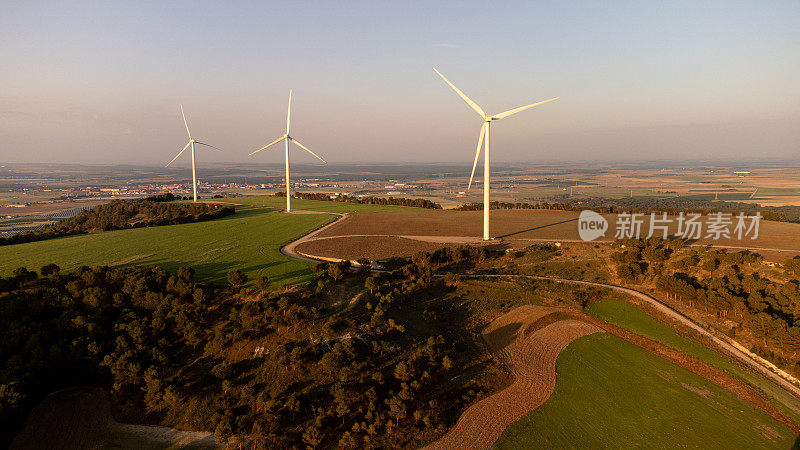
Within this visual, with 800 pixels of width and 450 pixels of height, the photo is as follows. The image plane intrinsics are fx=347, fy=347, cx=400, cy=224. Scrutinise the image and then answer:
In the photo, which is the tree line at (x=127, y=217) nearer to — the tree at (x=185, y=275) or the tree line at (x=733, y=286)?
the tree at (x=185, y=275)

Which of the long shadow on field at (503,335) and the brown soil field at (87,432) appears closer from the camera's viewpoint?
the brown soil field at (87,432)

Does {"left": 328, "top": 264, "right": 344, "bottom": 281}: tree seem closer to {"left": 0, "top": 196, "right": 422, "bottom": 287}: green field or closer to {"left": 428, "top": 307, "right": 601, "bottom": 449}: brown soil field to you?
{"left": 0, "top": 196, "right": 422, "bottom": 287}: green field

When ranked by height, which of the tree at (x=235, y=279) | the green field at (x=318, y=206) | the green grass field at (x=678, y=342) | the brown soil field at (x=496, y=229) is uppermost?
the green field at (x=318, y=206)

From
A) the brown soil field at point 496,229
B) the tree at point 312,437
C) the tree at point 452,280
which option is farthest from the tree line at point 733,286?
the tree at point 312,437

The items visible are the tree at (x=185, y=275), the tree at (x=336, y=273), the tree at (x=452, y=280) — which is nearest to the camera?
the tree at (x=185, y=275)

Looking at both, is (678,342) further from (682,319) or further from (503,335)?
(503,335)

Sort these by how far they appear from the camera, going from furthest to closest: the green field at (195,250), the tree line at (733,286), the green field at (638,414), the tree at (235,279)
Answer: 1. the green field at (195,250)
2. the tree at (235,279)
3. the tree line at (733,286)
4. the green field at (638,414)

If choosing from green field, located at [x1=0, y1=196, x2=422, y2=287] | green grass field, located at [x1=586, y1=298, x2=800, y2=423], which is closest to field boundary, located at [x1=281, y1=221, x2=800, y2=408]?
green grass field, located at [x1=586, y1=298, x2=800, y2=423]
